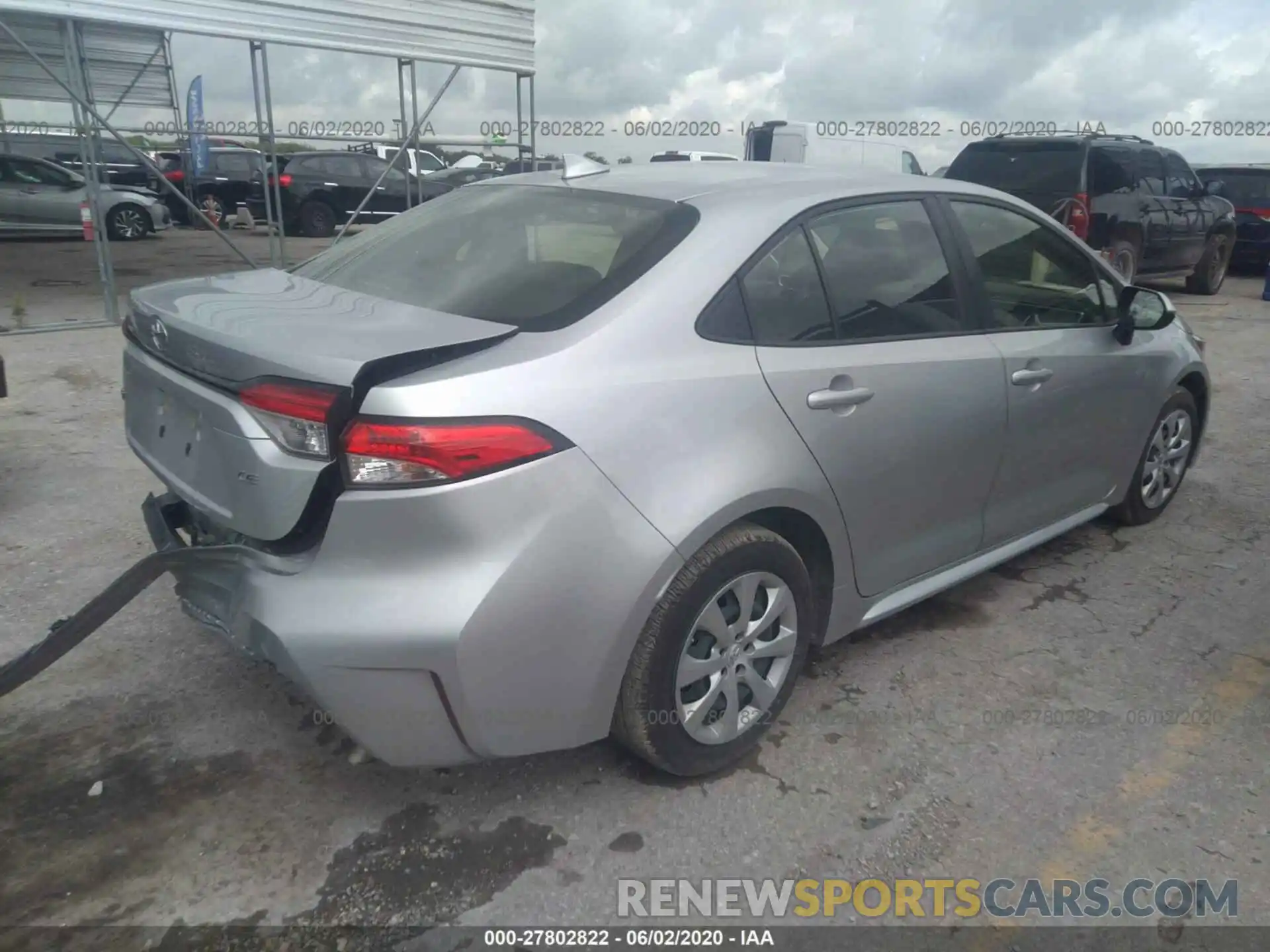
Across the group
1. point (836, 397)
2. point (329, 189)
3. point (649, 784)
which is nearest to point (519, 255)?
point (836, 397)

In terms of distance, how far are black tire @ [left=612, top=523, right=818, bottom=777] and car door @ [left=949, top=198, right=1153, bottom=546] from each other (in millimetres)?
1210

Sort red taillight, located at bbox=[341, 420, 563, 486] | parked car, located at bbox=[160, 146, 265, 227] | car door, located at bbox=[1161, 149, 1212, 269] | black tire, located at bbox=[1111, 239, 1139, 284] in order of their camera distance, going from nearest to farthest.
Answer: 1. red taillight, located at bbox=[341, 420, 563, 486]
2. black tire, located at bbox=[1111, 239, 1139, 284]
3. car door, located at bbox=[1161, 149, 1212, 269]
4. parked car, located at bbox=[160, 146, 265, 227]

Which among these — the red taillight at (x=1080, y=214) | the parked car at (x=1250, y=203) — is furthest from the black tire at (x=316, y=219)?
the parked car at (x=1250, y=203)

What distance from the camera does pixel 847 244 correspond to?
2.96m

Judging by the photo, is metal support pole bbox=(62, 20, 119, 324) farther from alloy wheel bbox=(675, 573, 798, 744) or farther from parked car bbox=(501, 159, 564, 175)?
alloy wheel bbox=(675, 573, 798, 744)

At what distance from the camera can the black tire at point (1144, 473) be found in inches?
169

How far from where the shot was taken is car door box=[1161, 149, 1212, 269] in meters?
11.6

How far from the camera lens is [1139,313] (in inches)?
155

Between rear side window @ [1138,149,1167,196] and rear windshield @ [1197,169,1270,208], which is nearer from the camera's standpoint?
rear side window @ [1138,149,1167,196]

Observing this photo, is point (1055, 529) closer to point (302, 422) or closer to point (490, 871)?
point (490, 871)

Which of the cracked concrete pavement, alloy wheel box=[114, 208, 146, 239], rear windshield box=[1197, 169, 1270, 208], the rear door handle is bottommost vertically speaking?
the cracked concrete pavement

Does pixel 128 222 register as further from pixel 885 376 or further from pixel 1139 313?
pixel 885 376

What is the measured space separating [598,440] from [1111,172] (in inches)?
420

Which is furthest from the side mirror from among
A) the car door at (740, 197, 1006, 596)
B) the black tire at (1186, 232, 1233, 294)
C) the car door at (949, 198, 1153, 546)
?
the black tire at (1186, 232, 1233, 294)
